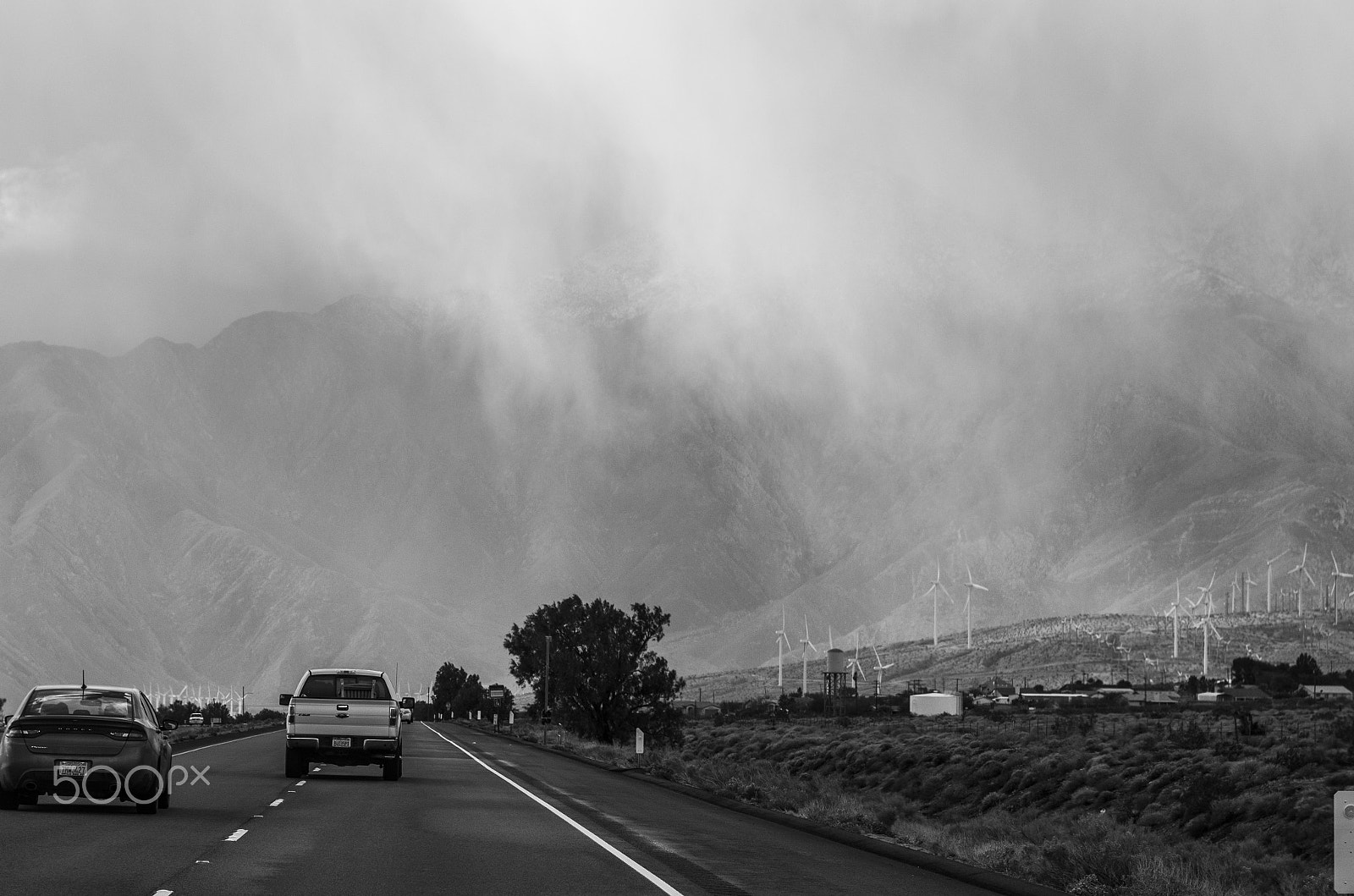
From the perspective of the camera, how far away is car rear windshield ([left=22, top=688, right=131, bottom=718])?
25797 millimetres

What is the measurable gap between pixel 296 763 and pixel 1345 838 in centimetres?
2832

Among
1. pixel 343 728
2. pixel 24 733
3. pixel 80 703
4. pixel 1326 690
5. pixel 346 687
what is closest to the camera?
pixel 24 733

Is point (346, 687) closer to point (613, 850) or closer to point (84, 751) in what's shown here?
point (84, 751)

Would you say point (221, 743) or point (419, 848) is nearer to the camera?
point (419, 848)

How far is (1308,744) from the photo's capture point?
2047 inches

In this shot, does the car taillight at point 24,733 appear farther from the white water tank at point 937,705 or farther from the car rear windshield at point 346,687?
the white water tank at point 937,705

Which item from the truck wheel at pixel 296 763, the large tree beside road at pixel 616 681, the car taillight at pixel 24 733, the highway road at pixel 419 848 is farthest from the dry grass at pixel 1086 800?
the car taillight at pixel 24 733

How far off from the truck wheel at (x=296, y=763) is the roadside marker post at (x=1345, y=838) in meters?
27.6

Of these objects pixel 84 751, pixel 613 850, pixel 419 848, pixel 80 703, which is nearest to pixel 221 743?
pixel 80 703

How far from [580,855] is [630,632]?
59.0 m

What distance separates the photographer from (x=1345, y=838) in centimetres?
1421

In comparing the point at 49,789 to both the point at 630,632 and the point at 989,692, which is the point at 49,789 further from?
the point at 989,692

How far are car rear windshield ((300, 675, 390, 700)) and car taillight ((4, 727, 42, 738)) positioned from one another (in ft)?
43.5

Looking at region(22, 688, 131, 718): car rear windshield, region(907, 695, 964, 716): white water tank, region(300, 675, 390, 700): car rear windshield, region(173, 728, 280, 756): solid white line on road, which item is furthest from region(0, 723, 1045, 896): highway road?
region(907, 695, 964, 716): white water tank
